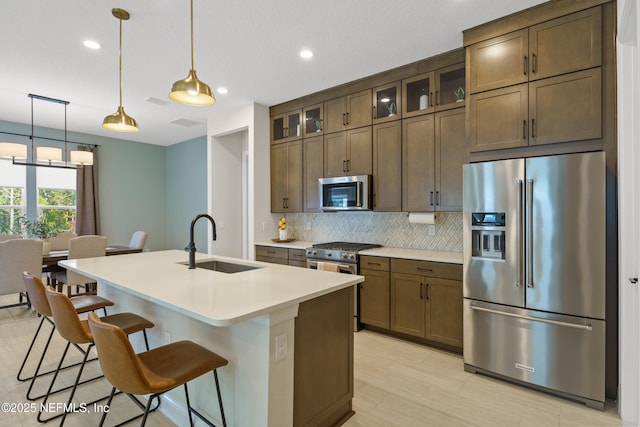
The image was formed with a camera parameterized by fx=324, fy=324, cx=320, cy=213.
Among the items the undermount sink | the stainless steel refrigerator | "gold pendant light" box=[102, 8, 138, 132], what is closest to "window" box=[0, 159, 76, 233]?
"gold pendant light" box=[102, 8, 138, 132]

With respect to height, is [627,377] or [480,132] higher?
[480,132]

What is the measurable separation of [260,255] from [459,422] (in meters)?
3.20

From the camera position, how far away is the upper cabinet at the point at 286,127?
183 inches

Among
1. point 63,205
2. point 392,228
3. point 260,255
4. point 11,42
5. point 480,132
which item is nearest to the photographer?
point 480,132

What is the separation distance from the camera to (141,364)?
1.38m

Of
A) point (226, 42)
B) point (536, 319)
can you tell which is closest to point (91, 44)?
point (226, 42)

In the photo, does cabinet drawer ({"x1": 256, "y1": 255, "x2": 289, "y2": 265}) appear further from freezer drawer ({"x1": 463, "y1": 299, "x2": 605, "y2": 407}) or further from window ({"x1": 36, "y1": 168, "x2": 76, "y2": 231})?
window ({"x1": 36, "y1": 168, "x2": 76, "y2": 231})

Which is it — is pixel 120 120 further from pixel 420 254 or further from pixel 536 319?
pixel 536 319

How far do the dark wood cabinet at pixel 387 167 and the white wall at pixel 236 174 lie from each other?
71.9 inches

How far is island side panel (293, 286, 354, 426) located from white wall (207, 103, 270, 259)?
2884 mm

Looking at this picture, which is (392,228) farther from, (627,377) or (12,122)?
(12,122)

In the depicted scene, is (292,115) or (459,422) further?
(292,115)

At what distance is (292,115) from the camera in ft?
15.5

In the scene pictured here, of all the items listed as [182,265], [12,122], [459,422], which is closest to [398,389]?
[459,422]
